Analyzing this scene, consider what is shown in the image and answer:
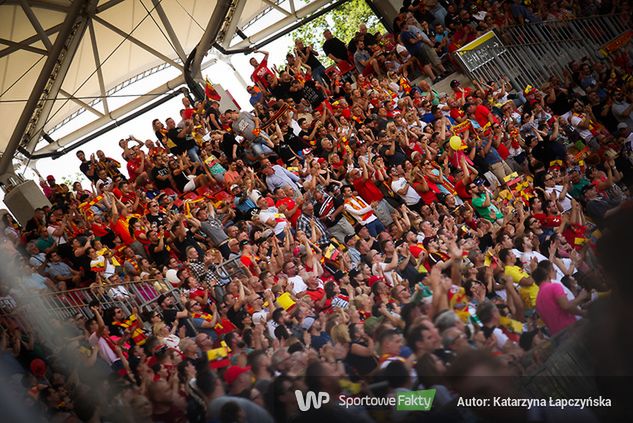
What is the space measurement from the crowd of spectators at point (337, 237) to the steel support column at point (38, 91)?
101 inches

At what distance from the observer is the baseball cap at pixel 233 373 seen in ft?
20.5

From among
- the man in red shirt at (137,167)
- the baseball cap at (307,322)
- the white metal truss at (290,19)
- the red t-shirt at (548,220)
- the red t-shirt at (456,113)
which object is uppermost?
the white metal truss at (290,19)

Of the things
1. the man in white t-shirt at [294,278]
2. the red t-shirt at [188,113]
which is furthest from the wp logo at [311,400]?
the red t-shirt at [188,113]

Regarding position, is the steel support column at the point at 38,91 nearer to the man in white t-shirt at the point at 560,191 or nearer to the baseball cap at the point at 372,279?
the baseball cap at the point at 372,279

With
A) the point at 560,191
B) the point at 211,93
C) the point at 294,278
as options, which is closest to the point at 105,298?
the point at 294,278

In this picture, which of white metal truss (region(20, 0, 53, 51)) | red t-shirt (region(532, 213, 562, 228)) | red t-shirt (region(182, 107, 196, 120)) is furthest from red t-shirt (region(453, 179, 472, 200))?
white metal truss (region(20, 0, 53, 51))

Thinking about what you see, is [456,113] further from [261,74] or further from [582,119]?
[261,74]

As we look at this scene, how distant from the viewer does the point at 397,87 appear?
1584 cm

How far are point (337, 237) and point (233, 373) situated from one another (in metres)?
6.18

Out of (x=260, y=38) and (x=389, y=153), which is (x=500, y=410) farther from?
(x=260, y=38)

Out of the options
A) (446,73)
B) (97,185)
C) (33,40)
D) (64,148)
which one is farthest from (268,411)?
(64,148)

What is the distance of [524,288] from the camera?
27.2 feet

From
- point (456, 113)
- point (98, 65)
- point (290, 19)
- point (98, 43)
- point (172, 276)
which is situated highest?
point (98, 43)

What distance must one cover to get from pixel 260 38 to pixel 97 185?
8.02 m
